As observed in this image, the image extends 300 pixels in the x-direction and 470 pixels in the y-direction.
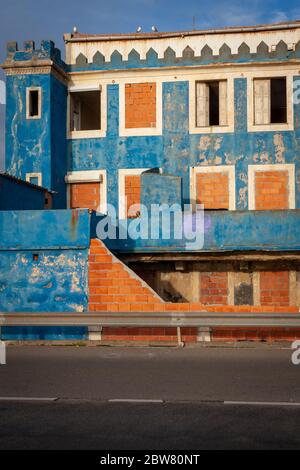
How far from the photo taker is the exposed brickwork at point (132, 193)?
20.4 metres

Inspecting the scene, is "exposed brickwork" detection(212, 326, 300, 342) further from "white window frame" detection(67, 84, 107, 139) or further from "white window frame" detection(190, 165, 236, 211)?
"white window frame" detection(67, 84, 107, 139)

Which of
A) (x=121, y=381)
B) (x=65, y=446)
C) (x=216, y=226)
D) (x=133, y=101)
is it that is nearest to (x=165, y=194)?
(x=216, y=226)

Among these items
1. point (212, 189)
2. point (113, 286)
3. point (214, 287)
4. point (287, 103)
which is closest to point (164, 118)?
point (212, 189)

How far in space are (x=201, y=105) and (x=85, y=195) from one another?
17.8 ft

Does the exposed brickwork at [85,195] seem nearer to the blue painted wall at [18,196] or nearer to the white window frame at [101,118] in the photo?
the white window frame at [101,118]

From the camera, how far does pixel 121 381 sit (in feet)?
26.5

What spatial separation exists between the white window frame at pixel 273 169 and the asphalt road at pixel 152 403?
31.3 ft

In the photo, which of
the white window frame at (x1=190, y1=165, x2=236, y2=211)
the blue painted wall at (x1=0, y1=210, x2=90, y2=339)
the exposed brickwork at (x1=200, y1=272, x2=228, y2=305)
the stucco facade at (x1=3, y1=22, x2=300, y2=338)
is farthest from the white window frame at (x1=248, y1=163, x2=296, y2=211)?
the blue painted wall at (x1=0, y1=210, x2=90, y2=339)

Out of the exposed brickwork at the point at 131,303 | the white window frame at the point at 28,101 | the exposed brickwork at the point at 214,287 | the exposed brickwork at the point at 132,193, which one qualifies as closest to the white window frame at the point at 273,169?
the exposed brickwork at the point at 214,287

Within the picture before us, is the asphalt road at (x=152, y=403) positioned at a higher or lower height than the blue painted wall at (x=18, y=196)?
lower

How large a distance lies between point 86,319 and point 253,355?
3.49 metres

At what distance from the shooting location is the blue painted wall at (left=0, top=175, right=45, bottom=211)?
615 inches

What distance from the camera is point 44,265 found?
13.5 meters

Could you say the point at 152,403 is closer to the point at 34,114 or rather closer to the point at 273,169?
the point at 273,169
